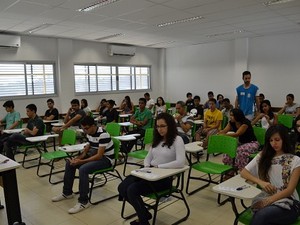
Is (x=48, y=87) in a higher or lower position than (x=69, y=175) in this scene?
higher

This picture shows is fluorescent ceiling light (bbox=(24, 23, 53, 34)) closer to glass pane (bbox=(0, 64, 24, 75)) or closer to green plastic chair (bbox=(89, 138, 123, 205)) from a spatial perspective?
glass pane (bbox=(0, 64, 24, 75))

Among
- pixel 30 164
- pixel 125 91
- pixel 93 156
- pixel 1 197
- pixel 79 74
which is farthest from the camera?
pixel 125 91

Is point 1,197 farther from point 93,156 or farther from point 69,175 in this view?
point 93,156

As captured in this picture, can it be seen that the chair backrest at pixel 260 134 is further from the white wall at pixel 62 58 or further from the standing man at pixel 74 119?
the white wall at pixel 62 58

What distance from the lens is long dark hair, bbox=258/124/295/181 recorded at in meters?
2.20

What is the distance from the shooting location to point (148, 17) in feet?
17.4

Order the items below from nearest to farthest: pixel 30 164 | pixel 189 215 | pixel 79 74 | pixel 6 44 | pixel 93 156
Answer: pixel 189 215 < pixel 93 156 < pixel 30 164 < pixel 6 44 < pixel 79 74

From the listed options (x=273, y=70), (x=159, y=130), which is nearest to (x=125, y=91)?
(x=273, y=70)

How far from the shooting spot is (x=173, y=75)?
1066 centimetres

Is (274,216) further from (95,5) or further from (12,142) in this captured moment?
(12,142)

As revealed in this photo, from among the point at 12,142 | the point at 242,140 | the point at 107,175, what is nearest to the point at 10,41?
the point at 12,142

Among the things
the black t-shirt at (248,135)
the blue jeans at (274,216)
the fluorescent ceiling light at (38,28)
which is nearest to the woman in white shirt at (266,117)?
Result: the black t-shirt at (248,135)

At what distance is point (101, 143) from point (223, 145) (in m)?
1.60

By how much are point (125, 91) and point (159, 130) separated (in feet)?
23.1
